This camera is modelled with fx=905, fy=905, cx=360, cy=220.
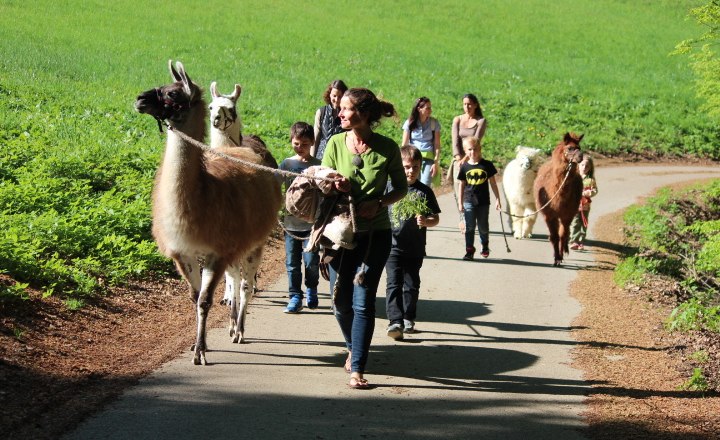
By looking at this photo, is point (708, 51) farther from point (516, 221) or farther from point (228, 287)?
point (228, 287)

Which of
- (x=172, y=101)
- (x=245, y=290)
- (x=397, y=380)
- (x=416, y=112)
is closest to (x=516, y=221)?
(x=416, y=112)

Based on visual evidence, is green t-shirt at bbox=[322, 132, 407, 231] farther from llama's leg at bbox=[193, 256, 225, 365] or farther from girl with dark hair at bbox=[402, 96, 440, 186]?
girl with dark hair at bbox=[402, 96, 440, 186]

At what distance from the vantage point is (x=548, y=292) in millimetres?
10711

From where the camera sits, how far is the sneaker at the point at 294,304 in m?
9.05

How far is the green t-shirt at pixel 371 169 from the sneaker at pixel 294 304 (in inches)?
104

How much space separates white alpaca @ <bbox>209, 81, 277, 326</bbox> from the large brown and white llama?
54cm

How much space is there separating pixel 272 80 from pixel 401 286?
21.3m

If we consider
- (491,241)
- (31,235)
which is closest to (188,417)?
(31,235)

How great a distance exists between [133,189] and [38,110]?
19.8ft

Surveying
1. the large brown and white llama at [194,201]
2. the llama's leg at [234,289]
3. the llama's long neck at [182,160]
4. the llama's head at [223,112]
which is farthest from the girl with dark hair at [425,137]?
the llama's long neck at [182,160]

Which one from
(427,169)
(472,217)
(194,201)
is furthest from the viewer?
(427,169)

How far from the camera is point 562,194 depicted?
Answer: 1265 centimetres

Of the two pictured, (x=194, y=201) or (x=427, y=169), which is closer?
(x=194, y=201)

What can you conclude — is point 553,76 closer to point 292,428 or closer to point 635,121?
point 635,121
